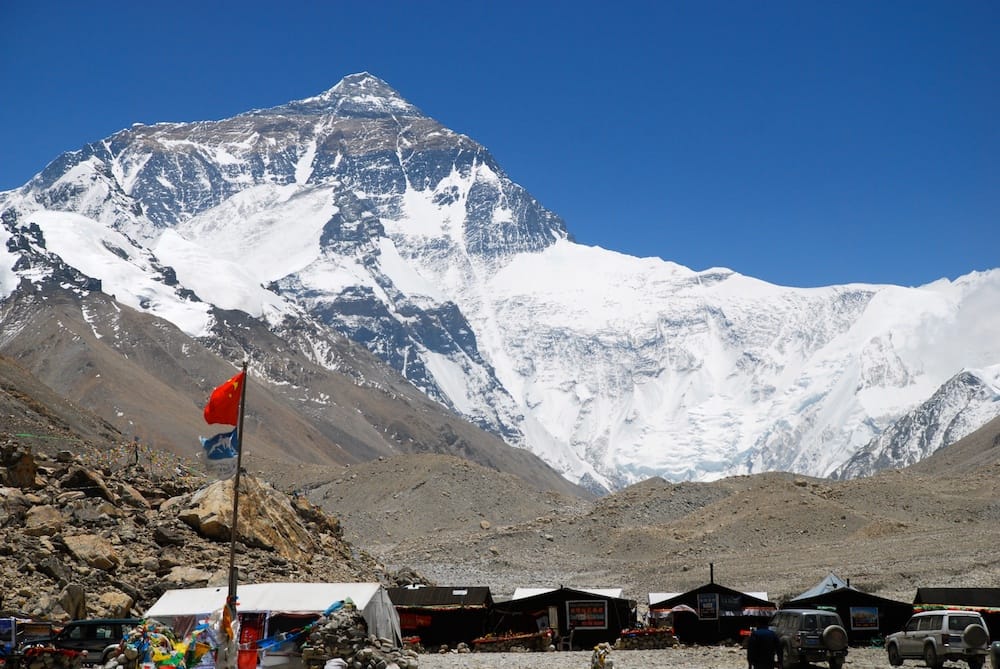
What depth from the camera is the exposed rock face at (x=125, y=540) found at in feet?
132

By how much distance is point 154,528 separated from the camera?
47.4m

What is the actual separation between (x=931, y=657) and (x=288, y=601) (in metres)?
17.1

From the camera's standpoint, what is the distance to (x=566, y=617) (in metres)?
49.7

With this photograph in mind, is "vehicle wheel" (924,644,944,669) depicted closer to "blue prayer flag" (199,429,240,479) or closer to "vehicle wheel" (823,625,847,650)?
"vehicle wheel" (823,625,847,650)

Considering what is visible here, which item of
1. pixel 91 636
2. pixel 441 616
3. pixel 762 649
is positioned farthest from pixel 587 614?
pixel 91 636

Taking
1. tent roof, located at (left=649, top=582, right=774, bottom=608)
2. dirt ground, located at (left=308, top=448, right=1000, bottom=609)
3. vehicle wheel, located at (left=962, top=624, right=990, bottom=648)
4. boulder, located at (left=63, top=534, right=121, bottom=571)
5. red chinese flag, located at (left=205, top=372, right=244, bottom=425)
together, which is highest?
dirt ground, located at (left=308, top=448, right=1000, bottom=609)

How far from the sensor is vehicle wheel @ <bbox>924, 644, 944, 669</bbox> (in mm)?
34906

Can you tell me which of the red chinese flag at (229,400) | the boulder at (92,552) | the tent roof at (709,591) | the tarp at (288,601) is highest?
the red chinese flag at (229,400)

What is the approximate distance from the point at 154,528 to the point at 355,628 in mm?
16992

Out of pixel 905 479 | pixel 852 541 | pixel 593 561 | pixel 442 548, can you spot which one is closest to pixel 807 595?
pixel 852 541

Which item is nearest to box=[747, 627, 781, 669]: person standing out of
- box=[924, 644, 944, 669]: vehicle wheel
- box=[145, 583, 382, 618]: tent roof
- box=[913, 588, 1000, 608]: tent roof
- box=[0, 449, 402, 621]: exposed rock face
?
box=[924, 644, 944, 669]: vehicle wheel

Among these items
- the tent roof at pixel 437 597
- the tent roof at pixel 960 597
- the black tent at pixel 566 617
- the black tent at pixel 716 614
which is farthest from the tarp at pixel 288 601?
the tent roof at pixel 960 597

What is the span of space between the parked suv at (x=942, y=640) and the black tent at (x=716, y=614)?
13.5 m

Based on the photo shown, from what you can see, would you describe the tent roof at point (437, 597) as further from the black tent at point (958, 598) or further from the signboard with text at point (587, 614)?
the black tent at point (958, 598)
